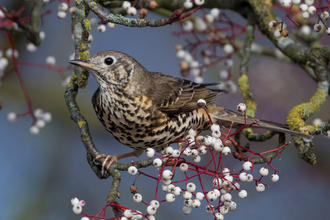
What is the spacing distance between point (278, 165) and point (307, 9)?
1.92 m

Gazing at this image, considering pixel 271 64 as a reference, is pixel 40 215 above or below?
below

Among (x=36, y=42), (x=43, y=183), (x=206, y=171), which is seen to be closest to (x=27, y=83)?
(x=43, y=183)

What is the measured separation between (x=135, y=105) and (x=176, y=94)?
491mm

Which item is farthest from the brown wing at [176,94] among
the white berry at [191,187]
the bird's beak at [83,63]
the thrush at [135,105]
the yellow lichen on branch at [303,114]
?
the white berry at [191,187]

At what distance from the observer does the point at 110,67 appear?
241 cm

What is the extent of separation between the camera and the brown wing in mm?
2654

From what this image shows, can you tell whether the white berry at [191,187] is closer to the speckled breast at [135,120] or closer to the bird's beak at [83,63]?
the speckled breast at [135,120]

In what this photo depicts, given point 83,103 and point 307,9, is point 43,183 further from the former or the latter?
point 307,9

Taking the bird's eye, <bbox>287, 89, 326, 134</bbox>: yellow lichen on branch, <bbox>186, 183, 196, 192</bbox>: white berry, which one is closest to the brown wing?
the bird's eye

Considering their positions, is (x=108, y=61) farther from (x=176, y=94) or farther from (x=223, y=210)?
(x=223, y=210)

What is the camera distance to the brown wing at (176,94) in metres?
2.65

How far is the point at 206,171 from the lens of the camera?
1.78 metres

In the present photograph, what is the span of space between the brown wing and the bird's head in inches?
9.9

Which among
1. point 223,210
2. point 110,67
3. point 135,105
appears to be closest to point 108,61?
point 110,67
